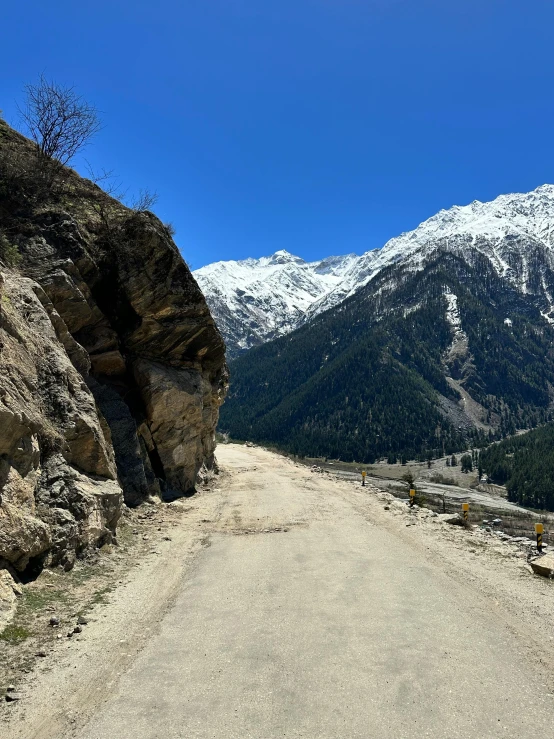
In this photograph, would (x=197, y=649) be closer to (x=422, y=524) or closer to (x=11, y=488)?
(x=11, y=488)

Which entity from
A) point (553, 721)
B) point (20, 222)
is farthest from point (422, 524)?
point (20, 222)

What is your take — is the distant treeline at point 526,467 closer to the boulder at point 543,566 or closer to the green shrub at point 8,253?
the boulder at point 543,566

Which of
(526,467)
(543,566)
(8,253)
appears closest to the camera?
(543,566)

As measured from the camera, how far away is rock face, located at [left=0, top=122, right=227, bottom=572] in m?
11.3

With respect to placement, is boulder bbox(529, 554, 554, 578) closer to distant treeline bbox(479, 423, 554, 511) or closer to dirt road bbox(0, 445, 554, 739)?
dirt road bbox(0, 445, 554, 739)

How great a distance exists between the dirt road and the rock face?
3042 millimetres

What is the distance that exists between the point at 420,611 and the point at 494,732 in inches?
158

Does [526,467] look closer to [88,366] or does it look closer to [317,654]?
[88,366]

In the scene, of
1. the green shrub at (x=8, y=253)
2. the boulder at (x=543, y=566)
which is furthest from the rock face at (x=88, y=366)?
the boulder at (x=543, y=566)

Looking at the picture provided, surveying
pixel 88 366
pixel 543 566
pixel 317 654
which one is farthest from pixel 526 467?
pixel 317 654

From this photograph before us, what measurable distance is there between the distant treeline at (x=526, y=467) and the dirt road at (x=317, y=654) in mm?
98297

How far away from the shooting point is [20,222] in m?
18.8

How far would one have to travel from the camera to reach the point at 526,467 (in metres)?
116

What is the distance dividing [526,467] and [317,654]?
127010 millimetres
